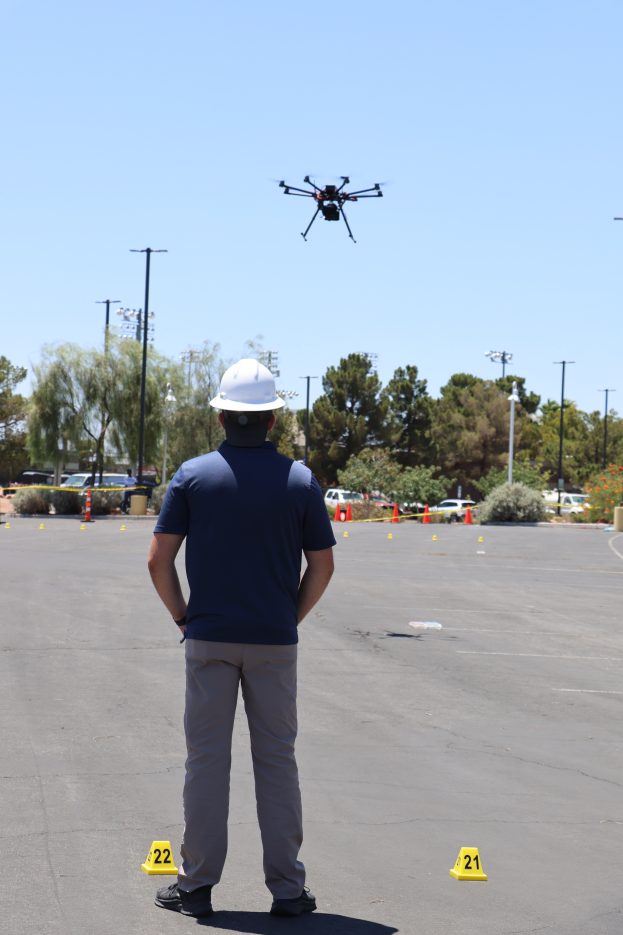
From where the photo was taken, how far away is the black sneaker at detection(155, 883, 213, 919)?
4785 millimetres

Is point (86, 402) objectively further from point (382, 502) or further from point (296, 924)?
point (296, 924)

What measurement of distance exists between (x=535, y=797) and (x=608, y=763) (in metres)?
1.19

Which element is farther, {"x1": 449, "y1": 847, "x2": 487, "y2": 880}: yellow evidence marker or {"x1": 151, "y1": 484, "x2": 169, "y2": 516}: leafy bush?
{"x1": 151, "y1": 484, "x2": 169, "y2": 516}: leafy bush

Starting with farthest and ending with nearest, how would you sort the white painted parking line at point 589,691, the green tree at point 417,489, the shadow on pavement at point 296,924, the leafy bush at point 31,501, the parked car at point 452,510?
1. the green tree at point 417,489
2. the parked car at point 452,510
3. the leafy bush at point 31,501
4. the white painted parking line at point 589,691
5. the shadow on pavement at point 296,924

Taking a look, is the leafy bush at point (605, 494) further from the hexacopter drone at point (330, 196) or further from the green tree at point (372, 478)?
the hexacopter drone at point (330, 196)

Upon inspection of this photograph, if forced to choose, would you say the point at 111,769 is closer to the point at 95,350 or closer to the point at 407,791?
the point at 407,791

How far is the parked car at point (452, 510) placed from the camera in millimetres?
57494

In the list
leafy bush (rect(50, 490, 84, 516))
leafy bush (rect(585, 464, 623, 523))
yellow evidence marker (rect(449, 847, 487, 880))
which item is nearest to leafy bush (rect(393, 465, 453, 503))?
leafy bush (rect(585, 464, 623, 523))

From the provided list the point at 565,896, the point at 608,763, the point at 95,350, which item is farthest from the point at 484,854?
the point at 95,350

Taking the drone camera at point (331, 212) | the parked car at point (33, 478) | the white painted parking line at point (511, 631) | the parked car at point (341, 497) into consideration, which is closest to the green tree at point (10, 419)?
the parked car at point (33, 478)

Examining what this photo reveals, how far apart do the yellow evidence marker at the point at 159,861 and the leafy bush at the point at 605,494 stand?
4937cm

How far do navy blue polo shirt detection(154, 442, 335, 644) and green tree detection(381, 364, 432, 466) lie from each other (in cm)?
7912

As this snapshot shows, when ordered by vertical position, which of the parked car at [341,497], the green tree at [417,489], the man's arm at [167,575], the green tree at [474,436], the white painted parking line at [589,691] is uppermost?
the green tree at [474,436]

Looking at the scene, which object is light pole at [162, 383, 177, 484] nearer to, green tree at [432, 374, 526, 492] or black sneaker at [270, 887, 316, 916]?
green tree at [432, 374, 526, 492]
